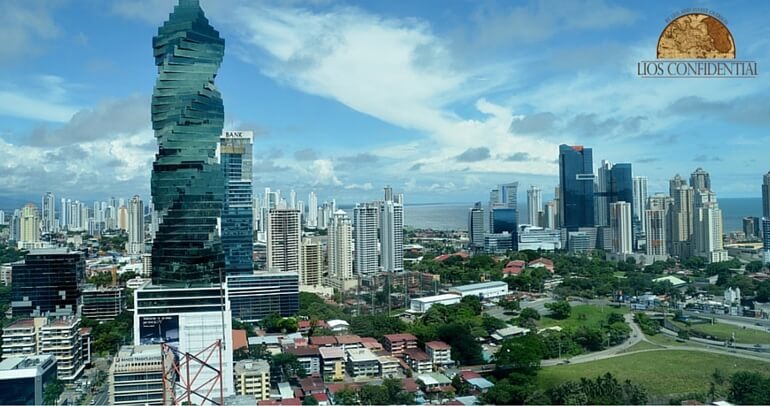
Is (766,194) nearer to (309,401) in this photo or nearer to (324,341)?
(324,341)

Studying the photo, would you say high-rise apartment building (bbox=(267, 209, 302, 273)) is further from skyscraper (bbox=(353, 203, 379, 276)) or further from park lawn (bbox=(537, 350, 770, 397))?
park lawn (bbox=(537, 350, 770, 397))

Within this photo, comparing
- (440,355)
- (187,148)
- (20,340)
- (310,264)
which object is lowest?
(440,355)

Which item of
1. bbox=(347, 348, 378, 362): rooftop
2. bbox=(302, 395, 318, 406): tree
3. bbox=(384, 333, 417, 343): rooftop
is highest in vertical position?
bbox=(384, 333, 417, 343): rooftop

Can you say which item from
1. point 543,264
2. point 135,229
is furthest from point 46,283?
point 543,264

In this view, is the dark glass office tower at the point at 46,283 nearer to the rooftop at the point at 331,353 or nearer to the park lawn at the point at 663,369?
the rooftop at the point at 331,353

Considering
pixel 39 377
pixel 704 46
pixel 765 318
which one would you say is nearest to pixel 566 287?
pixel 765 318

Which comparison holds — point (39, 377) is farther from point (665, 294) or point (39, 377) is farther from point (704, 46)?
point (665, 294)

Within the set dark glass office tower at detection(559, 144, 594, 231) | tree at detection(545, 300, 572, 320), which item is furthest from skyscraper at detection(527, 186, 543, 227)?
tree at detection(545, 300, 572, 320)
